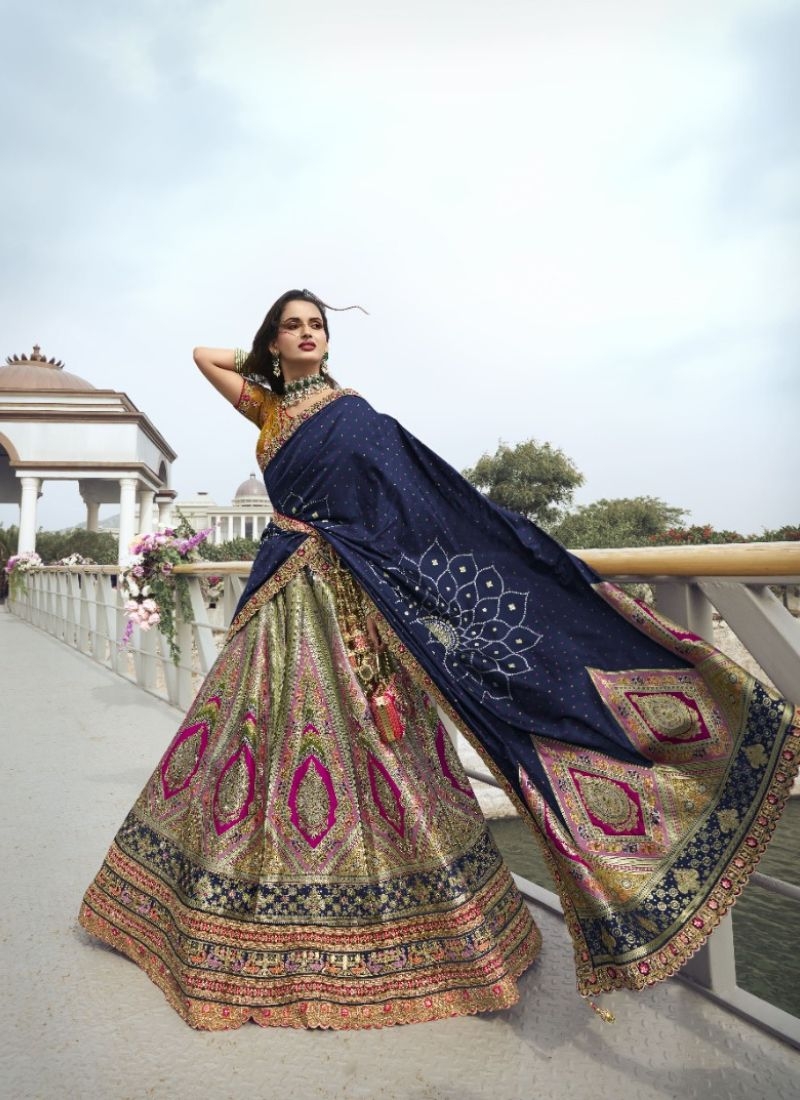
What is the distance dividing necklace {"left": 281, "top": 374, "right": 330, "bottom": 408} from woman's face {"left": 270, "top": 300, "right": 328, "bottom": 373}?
4 cm

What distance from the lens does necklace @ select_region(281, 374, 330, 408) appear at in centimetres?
173

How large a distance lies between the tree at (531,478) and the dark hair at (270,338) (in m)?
31.7

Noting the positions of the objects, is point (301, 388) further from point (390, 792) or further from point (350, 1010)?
point (350, 1010)

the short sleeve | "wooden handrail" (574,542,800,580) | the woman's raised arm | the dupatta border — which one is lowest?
the dupatta border

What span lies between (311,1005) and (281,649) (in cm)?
66

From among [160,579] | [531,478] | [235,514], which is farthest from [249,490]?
[160,579]

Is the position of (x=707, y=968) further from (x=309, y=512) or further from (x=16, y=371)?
(x=16, y=371)

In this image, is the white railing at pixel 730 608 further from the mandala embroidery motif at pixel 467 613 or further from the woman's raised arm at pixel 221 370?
the woman's raised arm at pixel 221 370

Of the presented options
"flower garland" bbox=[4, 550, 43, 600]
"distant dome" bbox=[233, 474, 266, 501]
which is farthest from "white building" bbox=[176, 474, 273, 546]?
"flower garland" bbox=[4, 550, 43, 600]

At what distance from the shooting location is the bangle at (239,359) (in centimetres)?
181

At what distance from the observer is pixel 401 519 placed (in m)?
1.52

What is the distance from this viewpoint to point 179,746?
1663 millimetres

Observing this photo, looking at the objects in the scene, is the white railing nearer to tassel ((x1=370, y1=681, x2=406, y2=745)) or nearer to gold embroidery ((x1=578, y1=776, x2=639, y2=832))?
gold embroidery ((x1=578, y1=776, x2=639, y2=832))

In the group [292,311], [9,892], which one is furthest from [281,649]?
[9,892]
